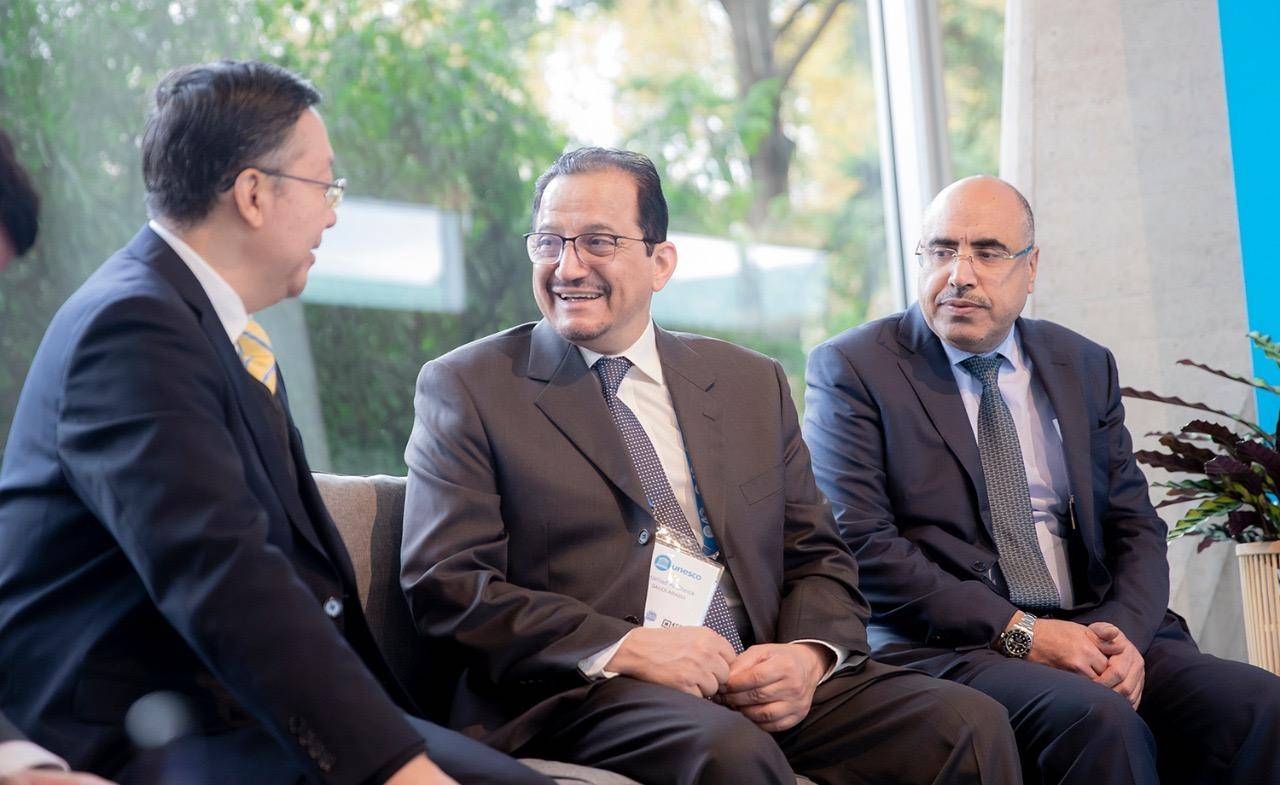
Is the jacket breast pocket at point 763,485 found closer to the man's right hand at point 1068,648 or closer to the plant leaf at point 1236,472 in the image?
the man's right hand at point 1068,648

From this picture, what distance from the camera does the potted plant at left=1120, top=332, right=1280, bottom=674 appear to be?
10.3 feet

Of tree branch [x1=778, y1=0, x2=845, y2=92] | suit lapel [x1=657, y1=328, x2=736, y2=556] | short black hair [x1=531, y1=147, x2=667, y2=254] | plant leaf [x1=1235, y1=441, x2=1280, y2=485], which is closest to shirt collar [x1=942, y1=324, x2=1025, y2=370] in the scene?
plant leaf [x1=1235, y1=441, x2=1280, y2=485]

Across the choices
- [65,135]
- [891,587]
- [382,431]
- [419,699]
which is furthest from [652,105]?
[419,699]

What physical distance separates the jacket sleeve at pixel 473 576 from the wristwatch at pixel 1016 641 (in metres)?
0.92

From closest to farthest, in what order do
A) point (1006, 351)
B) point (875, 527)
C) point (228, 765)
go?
1. point (228, 765)
2. point (875, 527)
3. point (1006, 351)

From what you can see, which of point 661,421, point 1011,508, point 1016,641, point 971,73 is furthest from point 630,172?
point 971,73

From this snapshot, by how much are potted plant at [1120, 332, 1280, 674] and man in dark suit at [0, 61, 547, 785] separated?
6.95 ft

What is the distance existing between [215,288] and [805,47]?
3.56 m

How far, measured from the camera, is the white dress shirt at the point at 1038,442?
3004 mm

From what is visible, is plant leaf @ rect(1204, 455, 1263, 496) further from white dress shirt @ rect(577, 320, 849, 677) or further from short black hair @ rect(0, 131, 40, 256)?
short black hair @ rect(0, 131, 40, 256)

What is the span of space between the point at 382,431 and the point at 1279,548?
8.12ft

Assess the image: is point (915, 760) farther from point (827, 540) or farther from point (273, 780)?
point (273, 780)

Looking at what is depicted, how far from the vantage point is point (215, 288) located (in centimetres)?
180

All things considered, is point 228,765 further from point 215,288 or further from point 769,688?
point 769,688
